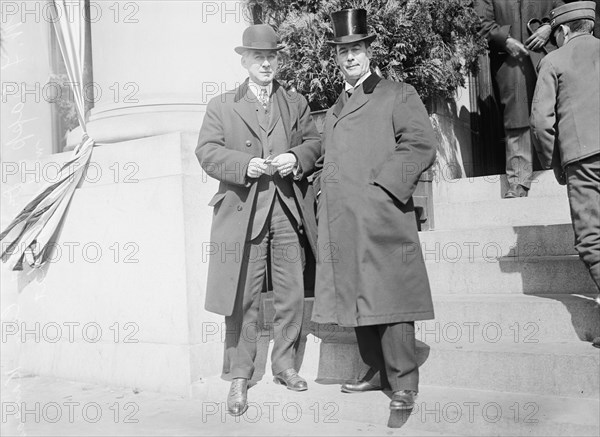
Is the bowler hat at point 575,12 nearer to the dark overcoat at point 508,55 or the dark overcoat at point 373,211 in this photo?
the dark overcoat at point 373,211

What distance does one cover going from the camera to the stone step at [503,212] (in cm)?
562

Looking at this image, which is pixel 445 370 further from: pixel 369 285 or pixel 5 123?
pixel 5 123

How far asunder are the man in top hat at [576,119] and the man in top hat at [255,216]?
1421 mm

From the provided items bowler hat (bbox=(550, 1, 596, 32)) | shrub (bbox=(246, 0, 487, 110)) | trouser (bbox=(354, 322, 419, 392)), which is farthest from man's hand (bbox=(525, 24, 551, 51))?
trouser (bbox=(354, 322, 419, 392))

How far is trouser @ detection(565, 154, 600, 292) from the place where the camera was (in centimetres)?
394

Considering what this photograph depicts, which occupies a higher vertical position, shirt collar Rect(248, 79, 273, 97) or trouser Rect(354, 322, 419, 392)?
shirt collar Rect(248, 79, 273, 97)

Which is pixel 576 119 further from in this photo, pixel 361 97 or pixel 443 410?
pixel 443 410

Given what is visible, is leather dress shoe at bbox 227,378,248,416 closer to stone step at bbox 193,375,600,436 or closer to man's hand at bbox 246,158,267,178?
stone step at bbox 193,375,600,436

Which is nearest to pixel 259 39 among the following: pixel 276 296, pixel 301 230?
pixel 301 230

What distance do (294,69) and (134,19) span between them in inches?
56.0

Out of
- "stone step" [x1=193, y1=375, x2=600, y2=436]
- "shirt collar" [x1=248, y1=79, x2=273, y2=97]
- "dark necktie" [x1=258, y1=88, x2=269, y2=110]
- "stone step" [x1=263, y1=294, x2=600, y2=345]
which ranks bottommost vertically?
"stone step" [x1=193, y1=375, x2=600, y2=436]

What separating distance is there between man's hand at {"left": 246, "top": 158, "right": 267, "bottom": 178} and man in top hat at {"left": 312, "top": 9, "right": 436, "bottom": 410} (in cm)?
38

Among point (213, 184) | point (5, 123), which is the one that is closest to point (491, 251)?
point (213, 184)

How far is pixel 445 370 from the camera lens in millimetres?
4195
